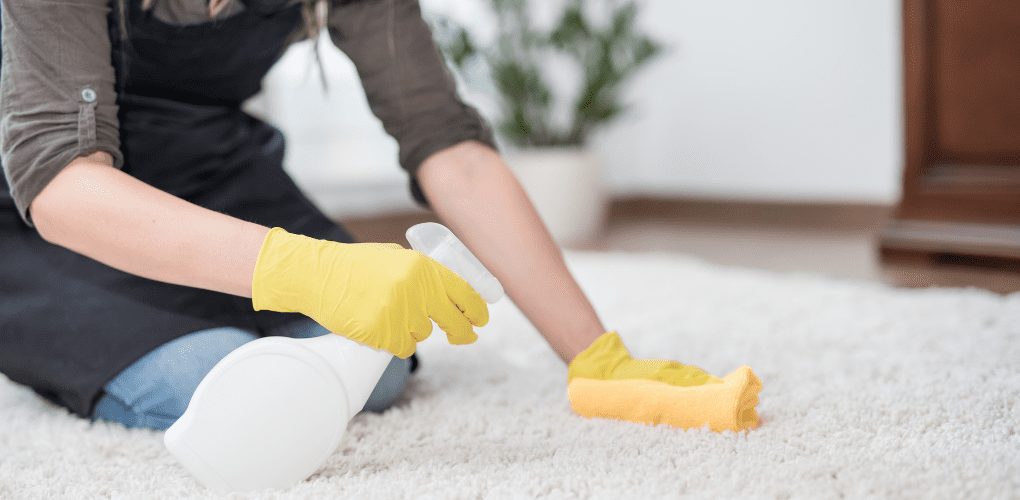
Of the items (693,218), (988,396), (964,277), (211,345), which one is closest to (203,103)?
(211,345)

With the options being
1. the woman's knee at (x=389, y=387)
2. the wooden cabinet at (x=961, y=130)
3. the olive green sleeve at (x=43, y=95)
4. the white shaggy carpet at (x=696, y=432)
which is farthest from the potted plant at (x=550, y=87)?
the olive green sleeve at (x=43, y=95)

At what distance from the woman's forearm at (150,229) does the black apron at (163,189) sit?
0.19 meters

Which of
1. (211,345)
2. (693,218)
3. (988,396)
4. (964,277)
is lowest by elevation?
(693,218)

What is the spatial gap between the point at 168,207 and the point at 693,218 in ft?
7.25

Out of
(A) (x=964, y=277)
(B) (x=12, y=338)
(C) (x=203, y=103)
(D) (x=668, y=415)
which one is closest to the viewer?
(D) (x=668, y=415)

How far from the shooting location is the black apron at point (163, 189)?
0.92m

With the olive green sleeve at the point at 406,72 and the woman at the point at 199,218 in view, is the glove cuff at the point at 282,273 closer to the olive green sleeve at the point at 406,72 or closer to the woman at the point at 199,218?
the woman at the point at 199,218

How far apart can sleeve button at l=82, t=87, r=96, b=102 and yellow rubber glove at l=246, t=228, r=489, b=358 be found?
0.70ft

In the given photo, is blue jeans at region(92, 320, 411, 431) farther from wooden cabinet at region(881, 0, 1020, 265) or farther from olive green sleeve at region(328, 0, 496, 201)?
wooden cabinet at region(881, 0, 1020, 265)

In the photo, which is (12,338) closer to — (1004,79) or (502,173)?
(502,173)

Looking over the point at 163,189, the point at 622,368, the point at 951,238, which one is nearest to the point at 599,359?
→ the point at 622,368

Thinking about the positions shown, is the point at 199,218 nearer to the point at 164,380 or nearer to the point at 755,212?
the point at 164,380

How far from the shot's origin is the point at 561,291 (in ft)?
3.11

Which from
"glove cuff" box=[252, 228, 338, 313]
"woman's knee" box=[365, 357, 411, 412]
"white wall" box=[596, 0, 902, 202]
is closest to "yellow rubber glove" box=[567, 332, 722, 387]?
"woman's knee" box=[365, 357, 411, 412]
